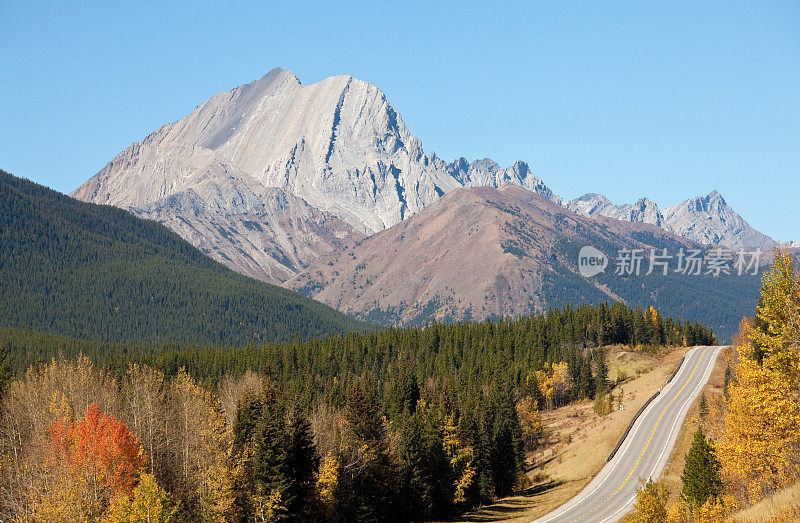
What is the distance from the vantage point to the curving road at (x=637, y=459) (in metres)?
75.1

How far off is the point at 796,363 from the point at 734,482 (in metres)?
26.9

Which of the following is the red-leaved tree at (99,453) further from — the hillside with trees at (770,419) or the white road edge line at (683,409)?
the white road edge line at (683,409)

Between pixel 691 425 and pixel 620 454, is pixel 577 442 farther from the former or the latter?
pixel 691 425

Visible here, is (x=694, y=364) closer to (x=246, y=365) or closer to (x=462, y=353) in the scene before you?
(x=462, y=353)

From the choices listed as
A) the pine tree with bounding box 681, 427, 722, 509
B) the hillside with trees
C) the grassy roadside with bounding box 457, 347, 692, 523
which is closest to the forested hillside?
the grassy roadside with bounding box 457, 347, 692, 523

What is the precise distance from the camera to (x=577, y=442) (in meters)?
109

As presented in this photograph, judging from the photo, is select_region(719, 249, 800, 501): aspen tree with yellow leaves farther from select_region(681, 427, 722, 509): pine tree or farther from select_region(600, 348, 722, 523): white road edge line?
select_region(600, 348, 722, 523): white road edge line

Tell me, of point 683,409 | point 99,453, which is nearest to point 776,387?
point 99,453

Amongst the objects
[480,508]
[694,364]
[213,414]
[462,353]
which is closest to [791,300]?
[480,508]

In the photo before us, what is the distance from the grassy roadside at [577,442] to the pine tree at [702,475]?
21.2 metres

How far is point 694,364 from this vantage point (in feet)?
464

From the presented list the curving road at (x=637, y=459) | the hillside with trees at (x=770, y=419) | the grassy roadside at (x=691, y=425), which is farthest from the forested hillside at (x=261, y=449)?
the hillside with trees at (x=770, y=419)

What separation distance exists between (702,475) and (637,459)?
1329 inches

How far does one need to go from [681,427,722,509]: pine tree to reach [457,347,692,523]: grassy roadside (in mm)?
21157
